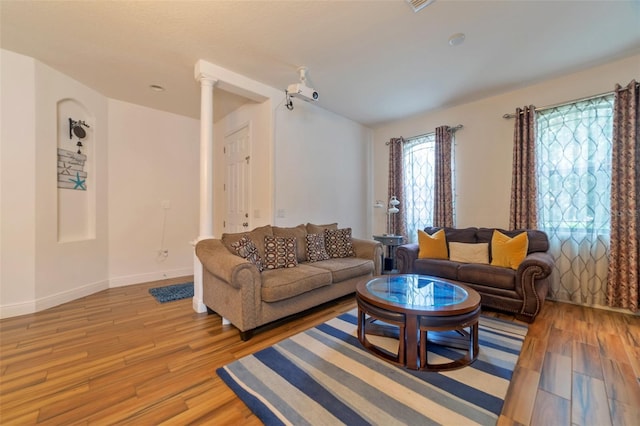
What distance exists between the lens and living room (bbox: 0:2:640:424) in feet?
9.11

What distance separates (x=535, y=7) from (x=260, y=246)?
3286 mm

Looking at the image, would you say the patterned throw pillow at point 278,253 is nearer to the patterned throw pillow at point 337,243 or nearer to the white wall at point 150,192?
the patterned throw pillow at point 337,243

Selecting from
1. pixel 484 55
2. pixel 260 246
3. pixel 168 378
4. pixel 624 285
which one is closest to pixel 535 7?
pixel 484 55

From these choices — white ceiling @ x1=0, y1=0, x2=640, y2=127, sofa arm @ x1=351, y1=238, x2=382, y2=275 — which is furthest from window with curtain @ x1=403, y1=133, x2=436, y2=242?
sofa arm @ x1=351, y1=238, x2=382, y2=275

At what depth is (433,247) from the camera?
3520 millimetres

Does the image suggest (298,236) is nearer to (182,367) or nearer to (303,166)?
(303,166)

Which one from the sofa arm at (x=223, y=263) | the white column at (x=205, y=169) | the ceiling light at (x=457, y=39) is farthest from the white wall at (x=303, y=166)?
the ceiling light at (x=457, y=39)

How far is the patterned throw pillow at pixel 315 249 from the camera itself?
129 inches

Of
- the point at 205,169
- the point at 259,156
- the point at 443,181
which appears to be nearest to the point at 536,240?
the point at 443,181

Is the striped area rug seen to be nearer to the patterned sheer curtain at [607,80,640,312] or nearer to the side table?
the patterned sheer curtain at [607,80,640,312]

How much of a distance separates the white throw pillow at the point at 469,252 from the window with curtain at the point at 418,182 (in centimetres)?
88

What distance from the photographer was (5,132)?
→ 2.68m

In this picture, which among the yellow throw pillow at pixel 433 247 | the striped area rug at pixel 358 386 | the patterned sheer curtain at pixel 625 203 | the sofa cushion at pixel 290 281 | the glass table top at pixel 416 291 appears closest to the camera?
the striped area rug at pixel 358 386

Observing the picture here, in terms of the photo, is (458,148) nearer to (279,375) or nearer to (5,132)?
(279,375)
